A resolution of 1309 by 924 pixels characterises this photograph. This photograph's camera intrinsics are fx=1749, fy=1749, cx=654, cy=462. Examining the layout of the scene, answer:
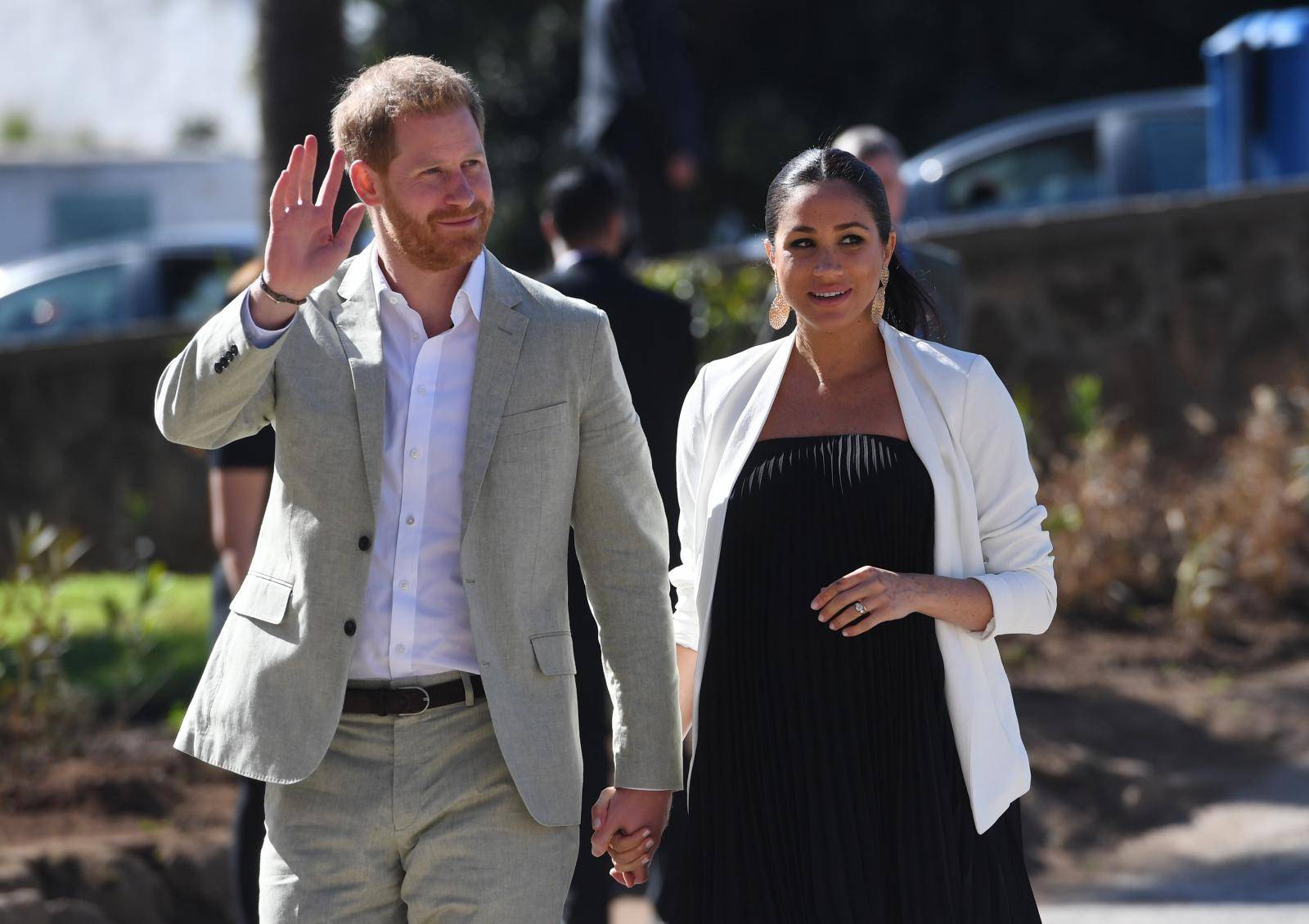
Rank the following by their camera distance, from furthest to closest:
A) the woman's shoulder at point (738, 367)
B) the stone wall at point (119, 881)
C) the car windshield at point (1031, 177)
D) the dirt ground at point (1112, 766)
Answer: the car windshield at point (1031, 177), the dirt ground at point (1112, 766), the stone wall at point (119, 881), the woman's shoulder at point (738, 367)

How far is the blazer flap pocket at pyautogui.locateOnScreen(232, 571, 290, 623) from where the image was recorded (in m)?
2.95

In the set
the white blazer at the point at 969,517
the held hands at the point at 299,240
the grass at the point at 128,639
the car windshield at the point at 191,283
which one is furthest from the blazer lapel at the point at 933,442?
the car windshield at the point at 191,283

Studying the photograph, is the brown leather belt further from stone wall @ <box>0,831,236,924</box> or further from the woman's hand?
stone wall @ <box>0,831,236,924</box>

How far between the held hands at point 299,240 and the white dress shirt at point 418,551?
0.25 meters

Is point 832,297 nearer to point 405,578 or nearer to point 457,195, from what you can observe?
point 457,195

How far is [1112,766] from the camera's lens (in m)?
6.62

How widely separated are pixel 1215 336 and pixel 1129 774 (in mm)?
3316

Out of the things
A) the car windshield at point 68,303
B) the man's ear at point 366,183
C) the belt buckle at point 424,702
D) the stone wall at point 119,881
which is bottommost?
the stone wall at point 119,881

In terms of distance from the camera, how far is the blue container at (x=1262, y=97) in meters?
10.4

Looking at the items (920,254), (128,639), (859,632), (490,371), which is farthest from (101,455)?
(859,632)

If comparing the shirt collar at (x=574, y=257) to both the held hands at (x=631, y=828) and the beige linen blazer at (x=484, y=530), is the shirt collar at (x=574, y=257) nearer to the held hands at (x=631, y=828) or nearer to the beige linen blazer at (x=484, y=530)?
the beige linen blazer at (x=484, y=530)

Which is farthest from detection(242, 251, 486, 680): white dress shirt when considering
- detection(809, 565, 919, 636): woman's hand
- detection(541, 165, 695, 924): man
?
detection(541, 165, 695, 924): man

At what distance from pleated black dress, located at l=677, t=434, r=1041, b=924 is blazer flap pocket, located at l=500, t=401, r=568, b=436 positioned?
37cm

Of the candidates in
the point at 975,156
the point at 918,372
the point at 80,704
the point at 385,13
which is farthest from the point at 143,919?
the point at 385,13
